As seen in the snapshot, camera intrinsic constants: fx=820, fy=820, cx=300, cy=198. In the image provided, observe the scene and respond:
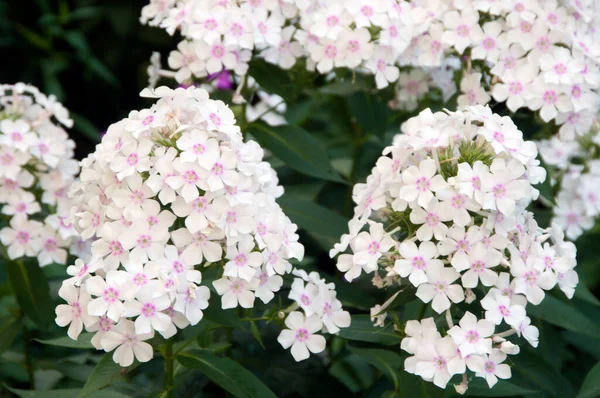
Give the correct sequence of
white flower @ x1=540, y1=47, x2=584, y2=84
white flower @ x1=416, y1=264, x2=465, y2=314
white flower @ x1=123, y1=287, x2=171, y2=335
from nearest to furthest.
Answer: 1. white flower @ x1=123, y1=287, x2=171, y2=335
2. white flower @ x1=416, y1=264, x2=465, y2=314
3. white flower @ x1=540, y1=47, x2=584, y2=84

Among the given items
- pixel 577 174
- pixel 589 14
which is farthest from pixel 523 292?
pixel 577 174

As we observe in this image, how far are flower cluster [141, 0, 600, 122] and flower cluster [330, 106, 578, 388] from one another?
395 mm

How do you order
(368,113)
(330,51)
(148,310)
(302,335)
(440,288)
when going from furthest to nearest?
(368,113)
(330,51)
(302,335)
(440,288)
(148,310)

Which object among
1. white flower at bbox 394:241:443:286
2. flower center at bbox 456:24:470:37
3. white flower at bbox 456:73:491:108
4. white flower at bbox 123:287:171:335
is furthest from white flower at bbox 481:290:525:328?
flower center at bbox 456:24:470:37

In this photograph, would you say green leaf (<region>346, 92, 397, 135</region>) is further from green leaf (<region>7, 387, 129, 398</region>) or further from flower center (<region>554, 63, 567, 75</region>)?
green leaf (<region>7, 387, 129, 398</region>)

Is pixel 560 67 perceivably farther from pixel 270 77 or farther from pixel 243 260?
pixel 243 260

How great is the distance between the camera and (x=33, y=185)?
203 cm

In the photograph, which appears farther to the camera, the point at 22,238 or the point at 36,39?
the point at 36,39

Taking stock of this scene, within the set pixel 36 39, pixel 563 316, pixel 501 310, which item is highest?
pixel 501 310

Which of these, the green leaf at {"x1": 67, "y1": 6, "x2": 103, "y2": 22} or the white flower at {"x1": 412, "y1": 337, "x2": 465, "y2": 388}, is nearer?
the white flower at {"x1": 412, "y1": 337, "x2": 465, "y2": 388}

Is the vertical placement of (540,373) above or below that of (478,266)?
below

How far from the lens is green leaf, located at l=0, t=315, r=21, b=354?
199 centimetres

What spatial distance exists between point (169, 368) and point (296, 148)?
2.18 feet

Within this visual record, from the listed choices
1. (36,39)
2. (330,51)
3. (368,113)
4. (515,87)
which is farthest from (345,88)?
(36,39)
